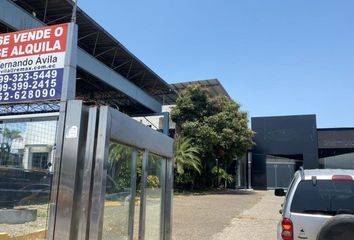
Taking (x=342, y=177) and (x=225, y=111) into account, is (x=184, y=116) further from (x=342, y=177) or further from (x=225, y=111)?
(x=342, y=177)

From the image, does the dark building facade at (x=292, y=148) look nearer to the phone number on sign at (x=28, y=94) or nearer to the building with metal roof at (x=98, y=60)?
the building with metal roof at (x=98, y=60)

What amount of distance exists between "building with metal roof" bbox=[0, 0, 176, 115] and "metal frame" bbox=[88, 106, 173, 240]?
14.8 m

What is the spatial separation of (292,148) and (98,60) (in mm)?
23066

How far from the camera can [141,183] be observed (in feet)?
18.3

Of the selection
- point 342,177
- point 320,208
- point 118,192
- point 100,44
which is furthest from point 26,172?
point 100,44

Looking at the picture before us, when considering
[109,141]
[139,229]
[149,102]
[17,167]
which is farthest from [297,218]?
[149,102]

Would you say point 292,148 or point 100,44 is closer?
point 100,44

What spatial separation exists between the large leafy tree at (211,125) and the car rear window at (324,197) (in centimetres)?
2443

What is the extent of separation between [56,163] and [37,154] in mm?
633

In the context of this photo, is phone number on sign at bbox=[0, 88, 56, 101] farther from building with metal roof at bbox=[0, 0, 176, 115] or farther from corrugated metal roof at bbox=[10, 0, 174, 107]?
corrugated metal roof at bbox=[10, 0, 174, 107]

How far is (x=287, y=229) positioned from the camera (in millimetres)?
5262

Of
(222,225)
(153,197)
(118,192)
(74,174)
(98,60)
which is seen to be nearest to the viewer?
(74,174)

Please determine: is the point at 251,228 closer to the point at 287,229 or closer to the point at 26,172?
the point at 287,229

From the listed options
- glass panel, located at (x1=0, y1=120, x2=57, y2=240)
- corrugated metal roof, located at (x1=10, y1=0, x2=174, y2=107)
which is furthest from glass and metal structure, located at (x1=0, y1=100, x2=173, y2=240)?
corrugated metal roof, located at (x1=10, y1=0, x2=174, y2=107)
